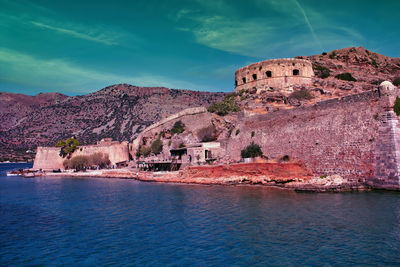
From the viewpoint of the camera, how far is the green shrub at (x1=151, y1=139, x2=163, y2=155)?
1831 inches

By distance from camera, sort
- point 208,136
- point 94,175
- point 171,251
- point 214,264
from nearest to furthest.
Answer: point 214,264, point 171,251, point 208,136, point 94,175

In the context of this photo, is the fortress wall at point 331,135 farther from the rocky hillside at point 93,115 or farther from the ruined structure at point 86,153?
the rocky hillside at point 93,115

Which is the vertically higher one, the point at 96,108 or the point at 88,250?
the point at 96,108

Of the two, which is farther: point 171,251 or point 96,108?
point 96,108

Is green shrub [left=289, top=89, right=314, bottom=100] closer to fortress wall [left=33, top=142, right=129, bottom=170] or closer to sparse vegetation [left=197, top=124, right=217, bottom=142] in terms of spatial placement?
sparse vegetation [left=197, top=124, right=217, bottom=142]

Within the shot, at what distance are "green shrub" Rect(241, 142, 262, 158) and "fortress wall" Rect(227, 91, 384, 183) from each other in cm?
48

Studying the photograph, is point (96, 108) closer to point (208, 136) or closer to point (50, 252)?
point (208, 136)

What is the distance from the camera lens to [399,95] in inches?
703

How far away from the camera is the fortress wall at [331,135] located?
18344 millimetres

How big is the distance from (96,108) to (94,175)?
68.1 metres

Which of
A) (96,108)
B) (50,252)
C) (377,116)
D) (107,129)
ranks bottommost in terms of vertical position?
(50,252)

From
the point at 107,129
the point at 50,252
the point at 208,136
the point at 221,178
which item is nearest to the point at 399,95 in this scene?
the point at 221,178

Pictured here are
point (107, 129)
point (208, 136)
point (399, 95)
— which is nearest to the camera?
point (399, 95)

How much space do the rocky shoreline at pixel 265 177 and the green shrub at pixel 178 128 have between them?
38.3ft
